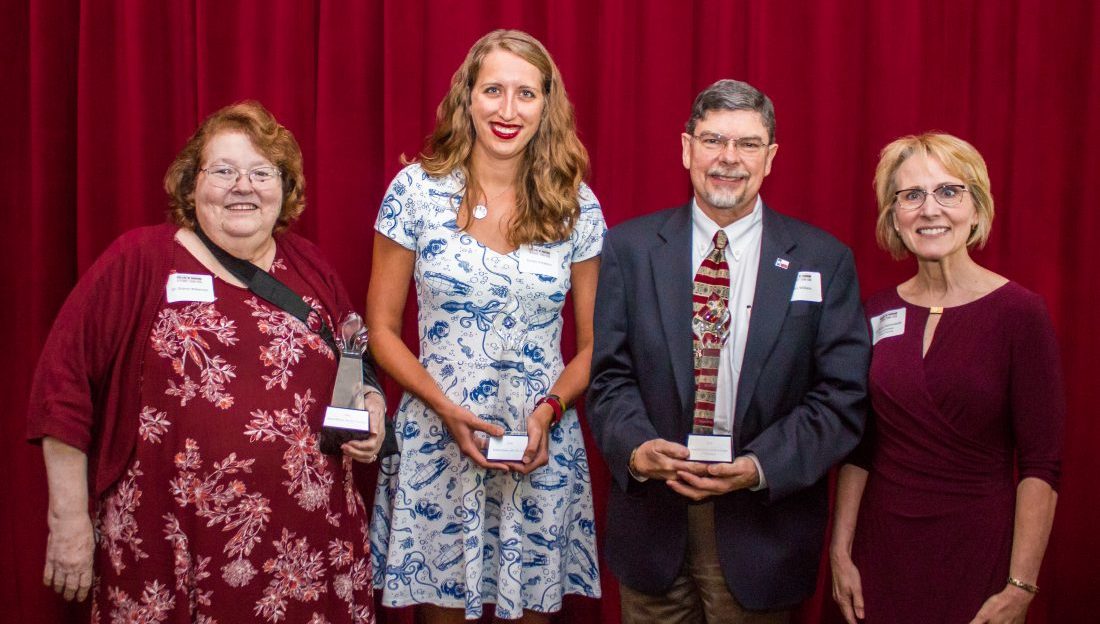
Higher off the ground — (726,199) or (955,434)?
(726,199)

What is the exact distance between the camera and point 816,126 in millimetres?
3098

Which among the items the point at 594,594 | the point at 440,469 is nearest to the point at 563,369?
the point at 440,469

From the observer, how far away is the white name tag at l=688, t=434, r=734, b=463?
6.48ft

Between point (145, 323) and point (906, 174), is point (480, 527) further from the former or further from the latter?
point (906, 174)

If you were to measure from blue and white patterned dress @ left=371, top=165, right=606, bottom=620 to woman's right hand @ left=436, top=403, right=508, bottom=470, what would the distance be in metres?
0.06

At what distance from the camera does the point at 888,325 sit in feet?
7.29

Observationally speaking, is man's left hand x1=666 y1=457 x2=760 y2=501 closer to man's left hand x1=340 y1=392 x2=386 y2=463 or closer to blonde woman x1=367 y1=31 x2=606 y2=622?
blonde woman x1=367 y1=31 x2=606 y2=622

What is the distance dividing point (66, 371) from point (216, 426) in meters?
0.35

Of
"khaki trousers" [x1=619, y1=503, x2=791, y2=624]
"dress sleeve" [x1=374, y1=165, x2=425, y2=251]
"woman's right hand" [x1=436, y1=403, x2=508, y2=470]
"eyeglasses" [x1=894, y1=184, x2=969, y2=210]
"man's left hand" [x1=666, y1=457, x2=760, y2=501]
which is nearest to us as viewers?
"man's left hand" [x1=666, y1=457, x2=760, y2=501]

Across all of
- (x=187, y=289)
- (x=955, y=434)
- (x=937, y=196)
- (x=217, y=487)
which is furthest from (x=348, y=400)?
(x=937, y=196)

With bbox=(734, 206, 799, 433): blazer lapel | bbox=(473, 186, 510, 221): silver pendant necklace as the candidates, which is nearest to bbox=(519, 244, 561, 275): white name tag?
bbox=(473, 186, 510, 221): silver pendant necklace

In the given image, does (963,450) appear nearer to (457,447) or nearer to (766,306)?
(766,306)

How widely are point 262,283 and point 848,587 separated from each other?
5.25ft

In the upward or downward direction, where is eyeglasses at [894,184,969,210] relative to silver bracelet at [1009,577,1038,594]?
upward
